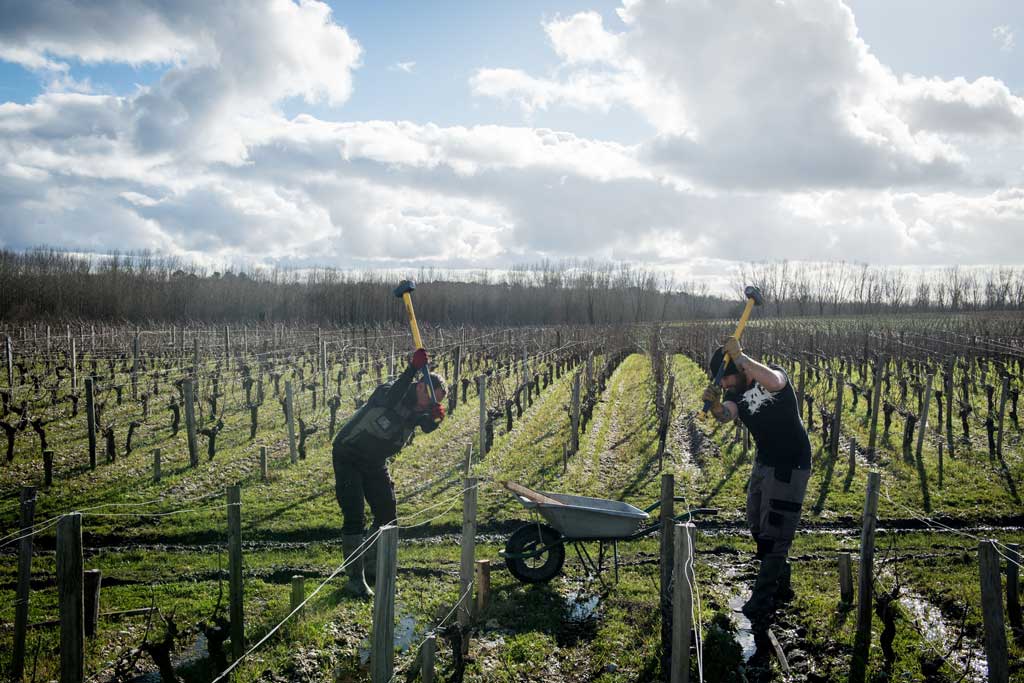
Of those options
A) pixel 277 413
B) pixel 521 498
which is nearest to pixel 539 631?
pixel 521 498

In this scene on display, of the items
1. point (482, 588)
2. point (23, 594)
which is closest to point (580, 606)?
point (482, 588)

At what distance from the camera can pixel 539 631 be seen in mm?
→ 5105

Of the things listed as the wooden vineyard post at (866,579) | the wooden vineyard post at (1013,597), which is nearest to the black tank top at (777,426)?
the wooden vineyard post at (866,579)

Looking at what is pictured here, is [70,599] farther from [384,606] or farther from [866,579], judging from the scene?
[866,579]

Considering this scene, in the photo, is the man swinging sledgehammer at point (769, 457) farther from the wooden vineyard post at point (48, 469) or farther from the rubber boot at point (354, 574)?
the wooden vineyard post at point (48, 469)

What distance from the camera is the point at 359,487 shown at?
5.96m

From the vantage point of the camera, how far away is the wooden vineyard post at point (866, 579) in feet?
14.8

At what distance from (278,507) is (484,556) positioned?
3.01 metres

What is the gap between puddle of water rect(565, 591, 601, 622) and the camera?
17.6 feet

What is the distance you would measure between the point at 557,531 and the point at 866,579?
7.80ft

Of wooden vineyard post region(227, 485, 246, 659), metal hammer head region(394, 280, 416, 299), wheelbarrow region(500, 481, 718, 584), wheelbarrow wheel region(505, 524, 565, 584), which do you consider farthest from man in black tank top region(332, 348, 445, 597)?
wooden vineyard post region(227, 485, 246, 659)

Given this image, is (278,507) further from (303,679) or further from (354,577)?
(303,679)

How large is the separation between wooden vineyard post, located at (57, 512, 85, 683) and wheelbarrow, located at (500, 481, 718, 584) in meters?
3.25

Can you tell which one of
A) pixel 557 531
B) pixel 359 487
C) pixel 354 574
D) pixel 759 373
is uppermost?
pixel 759 373
